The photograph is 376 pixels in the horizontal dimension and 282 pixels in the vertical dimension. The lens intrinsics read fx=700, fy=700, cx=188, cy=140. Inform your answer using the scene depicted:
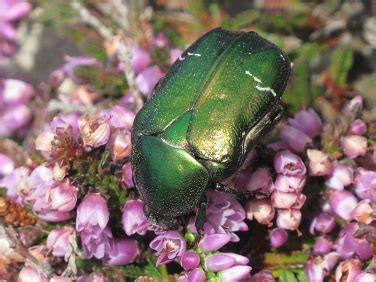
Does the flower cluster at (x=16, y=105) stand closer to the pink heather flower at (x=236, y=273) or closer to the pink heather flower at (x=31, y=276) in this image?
the pink heather flower at (x=31, y=276)

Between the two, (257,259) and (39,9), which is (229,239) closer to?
(257,259)

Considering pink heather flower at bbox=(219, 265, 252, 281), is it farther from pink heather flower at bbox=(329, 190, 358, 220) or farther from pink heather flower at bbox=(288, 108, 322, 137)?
pink heather flower at bbox=(288, 108, 322, 137)

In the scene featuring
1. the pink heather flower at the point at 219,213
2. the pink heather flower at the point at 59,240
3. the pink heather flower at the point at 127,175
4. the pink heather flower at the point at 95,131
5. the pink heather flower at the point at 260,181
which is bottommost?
the pink heather flower at the point at 59,240

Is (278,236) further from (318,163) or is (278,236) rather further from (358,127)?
(358,127)

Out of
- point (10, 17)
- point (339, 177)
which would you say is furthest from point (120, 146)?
point (10, 17)

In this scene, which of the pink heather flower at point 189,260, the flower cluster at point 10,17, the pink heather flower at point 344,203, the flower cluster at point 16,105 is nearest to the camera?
the pink heather flower at point 189,260

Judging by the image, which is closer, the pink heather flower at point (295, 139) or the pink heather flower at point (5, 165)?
the pink heather flower at point (295, 139)

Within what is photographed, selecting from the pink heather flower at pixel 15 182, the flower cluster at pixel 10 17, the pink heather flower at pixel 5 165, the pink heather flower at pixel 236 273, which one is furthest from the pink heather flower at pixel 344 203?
the flower cluster at pixel 10 17

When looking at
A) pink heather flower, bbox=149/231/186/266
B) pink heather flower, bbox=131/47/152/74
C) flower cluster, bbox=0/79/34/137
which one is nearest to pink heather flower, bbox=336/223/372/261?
pink heather flower, bbox=149/231/186/266
